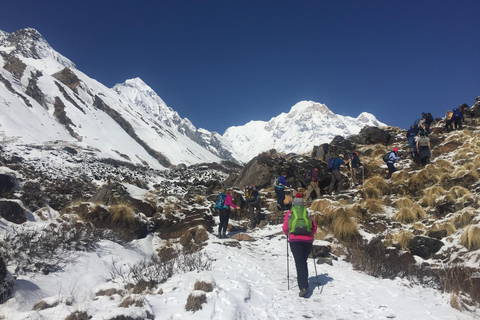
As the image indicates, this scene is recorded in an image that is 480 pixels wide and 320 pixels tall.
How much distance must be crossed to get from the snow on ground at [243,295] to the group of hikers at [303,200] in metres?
0.57

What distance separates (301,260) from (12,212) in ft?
21.5

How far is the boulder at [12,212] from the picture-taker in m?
6.43

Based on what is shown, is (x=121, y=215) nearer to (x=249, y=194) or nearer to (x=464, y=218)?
(x=249, y=194)

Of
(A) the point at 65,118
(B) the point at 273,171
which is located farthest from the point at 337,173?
(A) the point at 65,118

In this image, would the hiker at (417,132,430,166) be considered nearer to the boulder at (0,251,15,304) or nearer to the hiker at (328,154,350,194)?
the hiker at (328,154,350,194)

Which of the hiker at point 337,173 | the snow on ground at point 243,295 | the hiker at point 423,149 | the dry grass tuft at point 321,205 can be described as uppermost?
the hiker at point 423,149

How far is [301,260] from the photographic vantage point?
4.82 meters

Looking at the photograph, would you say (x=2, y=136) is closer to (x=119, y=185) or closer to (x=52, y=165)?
(x=52, y=165)

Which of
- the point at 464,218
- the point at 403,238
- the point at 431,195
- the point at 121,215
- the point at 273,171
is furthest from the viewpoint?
the point at 273,171

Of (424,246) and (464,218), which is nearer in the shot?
(424,246)

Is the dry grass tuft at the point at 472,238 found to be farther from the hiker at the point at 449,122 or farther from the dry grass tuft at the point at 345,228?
the hiker at the point at 449,122

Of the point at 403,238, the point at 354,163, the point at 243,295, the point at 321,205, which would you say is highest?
the point at 354,163

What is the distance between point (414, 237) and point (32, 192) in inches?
488

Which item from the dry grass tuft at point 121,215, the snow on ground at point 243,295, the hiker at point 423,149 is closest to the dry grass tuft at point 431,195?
the hiker at point 423,149
